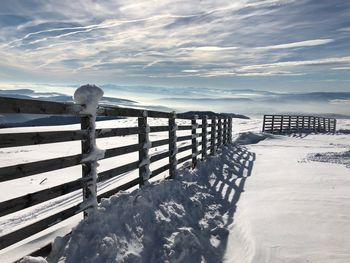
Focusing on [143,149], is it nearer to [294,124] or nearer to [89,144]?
[89,144]

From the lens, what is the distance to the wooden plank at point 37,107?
13.0 feet

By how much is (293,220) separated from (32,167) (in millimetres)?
4901

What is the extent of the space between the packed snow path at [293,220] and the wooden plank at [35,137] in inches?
111

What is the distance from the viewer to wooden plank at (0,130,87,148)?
3980 millimetres

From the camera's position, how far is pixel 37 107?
440 cm

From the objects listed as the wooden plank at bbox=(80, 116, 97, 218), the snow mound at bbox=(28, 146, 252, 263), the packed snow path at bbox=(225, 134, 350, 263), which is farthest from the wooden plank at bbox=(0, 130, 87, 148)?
the packed snow path at bbox=(225, 134, 350, 263)

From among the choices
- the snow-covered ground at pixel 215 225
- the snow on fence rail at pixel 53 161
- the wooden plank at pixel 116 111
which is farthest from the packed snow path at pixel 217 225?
the wooden plank at pixel 116 111

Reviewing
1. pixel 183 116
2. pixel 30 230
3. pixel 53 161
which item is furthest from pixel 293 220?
pixel 183 116

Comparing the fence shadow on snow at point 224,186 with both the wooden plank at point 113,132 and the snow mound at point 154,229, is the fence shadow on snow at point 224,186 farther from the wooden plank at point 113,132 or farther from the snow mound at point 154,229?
the wooden plank at point 113,132

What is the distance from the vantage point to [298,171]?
1316 centimetres

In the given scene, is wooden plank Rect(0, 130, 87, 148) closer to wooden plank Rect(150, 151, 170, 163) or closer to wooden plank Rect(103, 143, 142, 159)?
wooden plank Rect(103, 143, 142, 159)

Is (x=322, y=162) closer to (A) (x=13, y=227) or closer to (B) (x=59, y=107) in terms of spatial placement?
(A) (x=13, y=227)

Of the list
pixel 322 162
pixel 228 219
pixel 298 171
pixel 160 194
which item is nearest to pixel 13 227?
pixel 160 194

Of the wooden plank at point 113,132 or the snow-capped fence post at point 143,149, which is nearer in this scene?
the wooden plank at point 113,132
